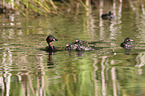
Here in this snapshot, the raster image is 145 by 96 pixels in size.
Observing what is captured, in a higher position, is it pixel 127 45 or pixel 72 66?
pixel 127 45

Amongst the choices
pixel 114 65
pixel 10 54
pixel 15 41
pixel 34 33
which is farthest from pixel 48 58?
pixel 34 33

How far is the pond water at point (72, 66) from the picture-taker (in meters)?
4.22

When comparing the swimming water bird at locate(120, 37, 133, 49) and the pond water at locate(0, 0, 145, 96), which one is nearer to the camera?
the pond water at locate(0, 0, 145, 96)

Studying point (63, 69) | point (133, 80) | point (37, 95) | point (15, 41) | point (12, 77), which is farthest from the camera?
point (15, 41)

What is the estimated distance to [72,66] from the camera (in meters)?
5.50

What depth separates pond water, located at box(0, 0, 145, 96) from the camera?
166 inches

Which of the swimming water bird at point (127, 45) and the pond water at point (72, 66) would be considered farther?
the swimming water bird at point (127, 45)

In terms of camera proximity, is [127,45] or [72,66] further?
[127,45]

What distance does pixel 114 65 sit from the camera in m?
5.46

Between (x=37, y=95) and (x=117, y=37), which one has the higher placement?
(x=117, y=37)

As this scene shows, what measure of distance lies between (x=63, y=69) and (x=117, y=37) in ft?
10.1

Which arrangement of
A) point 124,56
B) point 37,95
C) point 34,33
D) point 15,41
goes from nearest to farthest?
1. point 37,95
2. point 124,56
3. point 15,41
4. point 34,33

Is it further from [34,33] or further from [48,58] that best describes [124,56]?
[34,33]

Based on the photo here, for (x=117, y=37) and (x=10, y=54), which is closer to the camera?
(x=10, y=54)
